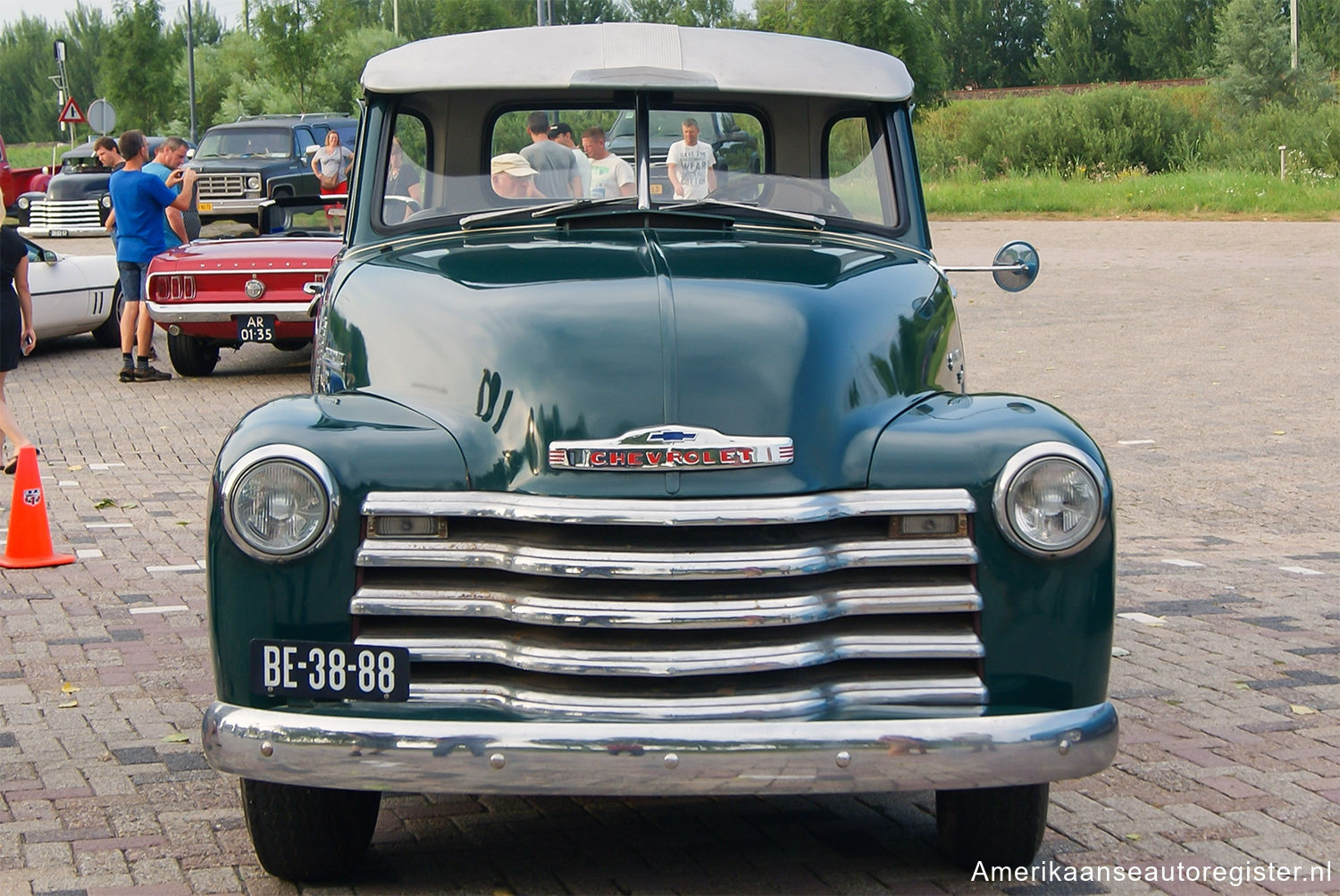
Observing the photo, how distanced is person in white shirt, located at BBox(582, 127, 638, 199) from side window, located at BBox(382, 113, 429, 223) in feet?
1.64

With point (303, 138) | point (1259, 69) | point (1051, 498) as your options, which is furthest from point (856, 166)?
point (1259, 69)

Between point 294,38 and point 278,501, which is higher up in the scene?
point 294,38

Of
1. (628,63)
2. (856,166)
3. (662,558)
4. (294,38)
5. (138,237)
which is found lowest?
(138,237)

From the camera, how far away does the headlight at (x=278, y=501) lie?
359 cm

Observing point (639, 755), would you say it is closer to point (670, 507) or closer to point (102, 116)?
point (670, 507)

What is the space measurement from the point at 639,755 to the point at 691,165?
7.46 feet

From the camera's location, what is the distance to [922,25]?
3562cm

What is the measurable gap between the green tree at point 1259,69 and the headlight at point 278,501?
51509 millimetres

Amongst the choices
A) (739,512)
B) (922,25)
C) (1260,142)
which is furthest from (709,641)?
(1260,142)

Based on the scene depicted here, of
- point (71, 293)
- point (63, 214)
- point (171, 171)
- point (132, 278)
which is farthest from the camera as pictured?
point (63, 214)

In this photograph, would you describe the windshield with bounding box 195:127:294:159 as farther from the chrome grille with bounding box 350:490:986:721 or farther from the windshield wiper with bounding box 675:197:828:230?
the chrome grille with bounding box 350:490:986:721

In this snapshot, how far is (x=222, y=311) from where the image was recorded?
13.5m

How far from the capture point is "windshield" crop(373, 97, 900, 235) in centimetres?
499

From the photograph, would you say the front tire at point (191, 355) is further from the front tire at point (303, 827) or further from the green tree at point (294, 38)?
the green tree at point (294, 38)
